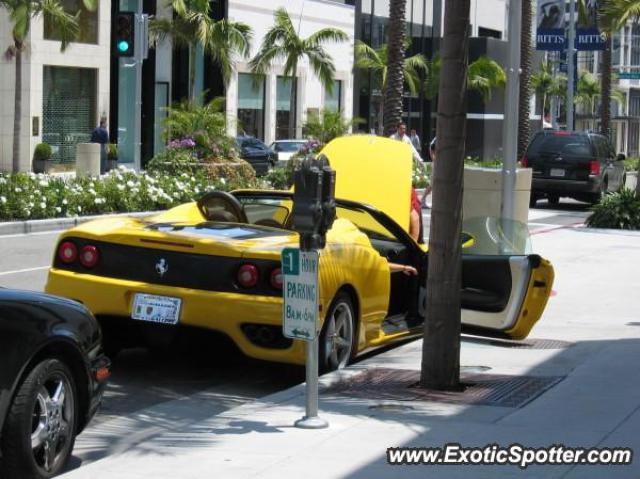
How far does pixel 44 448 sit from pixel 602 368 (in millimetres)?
4834

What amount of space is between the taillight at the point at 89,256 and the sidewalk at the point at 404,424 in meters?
1.28

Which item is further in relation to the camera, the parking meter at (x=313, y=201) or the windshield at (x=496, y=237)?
the windshield at (x=496, y=237)

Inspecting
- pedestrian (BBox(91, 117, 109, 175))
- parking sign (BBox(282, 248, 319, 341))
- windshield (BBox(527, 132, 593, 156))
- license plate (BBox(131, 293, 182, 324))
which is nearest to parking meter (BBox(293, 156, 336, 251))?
parking sign (BBox(282, 248, 319, 341))

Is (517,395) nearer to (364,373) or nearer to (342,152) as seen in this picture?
(364,373)

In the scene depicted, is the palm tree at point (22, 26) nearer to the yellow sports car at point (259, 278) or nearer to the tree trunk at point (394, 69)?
the tree trunk at point (394, 69)

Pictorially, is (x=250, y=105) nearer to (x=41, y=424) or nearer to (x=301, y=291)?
(x=301, y=291)

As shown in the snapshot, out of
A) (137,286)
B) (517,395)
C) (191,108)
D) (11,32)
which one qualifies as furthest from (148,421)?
(11,32)

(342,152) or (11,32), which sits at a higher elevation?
(11,32)

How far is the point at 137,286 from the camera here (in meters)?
9.14

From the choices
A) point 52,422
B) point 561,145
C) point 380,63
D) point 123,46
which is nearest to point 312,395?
point 52,422

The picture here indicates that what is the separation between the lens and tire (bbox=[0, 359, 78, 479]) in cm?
618

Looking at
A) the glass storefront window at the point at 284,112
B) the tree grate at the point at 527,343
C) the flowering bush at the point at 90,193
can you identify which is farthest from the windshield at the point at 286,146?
the tree grate at the point at 527,343

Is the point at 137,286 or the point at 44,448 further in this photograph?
the point at 137,286

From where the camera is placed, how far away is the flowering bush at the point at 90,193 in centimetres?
2095
